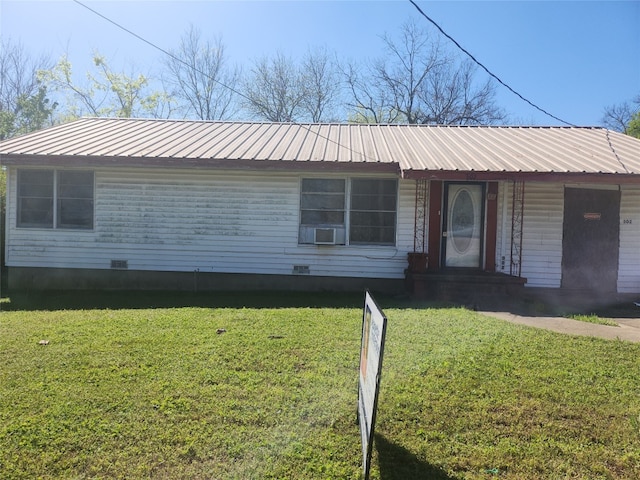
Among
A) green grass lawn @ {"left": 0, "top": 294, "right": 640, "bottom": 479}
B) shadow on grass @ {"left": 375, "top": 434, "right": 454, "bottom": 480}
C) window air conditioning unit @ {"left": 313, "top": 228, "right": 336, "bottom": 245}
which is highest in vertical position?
window air conditioning unit @ {"left": 313, "top": 228, "right": 336, "bottom": 245}

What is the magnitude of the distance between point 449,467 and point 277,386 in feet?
5.64

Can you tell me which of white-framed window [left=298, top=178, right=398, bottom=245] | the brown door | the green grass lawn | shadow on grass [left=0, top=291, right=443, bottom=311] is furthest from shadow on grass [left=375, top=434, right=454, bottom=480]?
the brown door

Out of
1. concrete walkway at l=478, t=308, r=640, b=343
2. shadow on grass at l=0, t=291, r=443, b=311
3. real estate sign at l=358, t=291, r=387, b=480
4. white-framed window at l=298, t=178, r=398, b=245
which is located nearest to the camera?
real estate sign at l=358, t=291, r=387, b=480

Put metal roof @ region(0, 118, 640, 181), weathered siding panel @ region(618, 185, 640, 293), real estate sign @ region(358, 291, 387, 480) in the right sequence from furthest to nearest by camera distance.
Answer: weathered siding panel @ region(618, 185, 640, 293) → metal roof @ region(0, 118, 640, 181) → real estate sign @ region(358, 291, 387, 480)

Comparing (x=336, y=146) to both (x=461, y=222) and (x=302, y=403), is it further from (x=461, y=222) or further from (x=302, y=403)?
(x=302, y=403)

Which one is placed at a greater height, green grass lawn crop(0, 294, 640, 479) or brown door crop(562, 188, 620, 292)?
brown door crop(562, 188, 620, 292)

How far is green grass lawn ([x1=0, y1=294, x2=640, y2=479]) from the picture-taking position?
9.89ft

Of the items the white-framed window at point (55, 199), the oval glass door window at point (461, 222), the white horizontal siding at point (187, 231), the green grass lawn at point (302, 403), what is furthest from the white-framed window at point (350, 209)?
the white-framed window at point (55, 199)

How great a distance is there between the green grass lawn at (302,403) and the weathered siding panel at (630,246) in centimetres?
487

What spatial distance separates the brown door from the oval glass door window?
2.03m

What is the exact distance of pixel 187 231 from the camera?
32.9ft

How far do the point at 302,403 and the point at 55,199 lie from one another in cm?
881

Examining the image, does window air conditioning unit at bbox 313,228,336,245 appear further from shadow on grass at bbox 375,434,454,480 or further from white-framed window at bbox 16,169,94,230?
shadow on grass at bbox 375,434,454,480

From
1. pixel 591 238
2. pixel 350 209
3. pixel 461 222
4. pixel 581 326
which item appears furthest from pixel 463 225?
pixel 581 326
